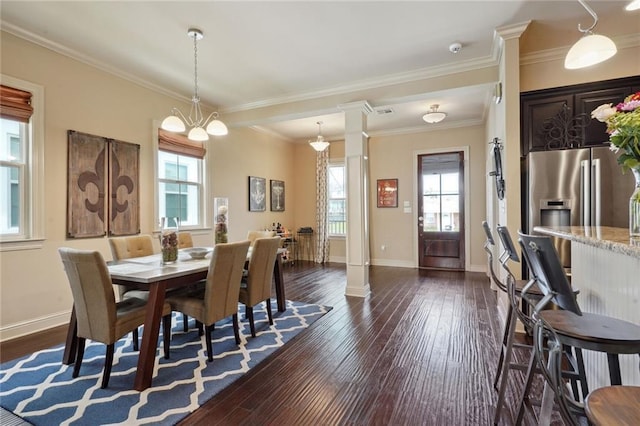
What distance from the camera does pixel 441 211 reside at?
6242 millimetres

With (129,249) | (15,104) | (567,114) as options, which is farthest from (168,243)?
(567,114)

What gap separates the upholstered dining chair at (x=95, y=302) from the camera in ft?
6.75

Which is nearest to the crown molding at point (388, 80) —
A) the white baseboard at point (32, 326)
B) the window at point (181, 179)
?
the window at point (181, 179)

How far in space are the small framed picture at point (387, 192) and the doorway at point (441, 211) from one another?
19.5 inches

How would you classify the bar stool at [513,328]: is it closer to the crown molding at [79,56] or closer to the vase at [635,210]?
the vase at [635,210]

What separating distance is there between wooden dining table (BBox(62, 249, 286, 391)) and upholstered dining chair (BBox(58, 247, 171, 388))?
16cm

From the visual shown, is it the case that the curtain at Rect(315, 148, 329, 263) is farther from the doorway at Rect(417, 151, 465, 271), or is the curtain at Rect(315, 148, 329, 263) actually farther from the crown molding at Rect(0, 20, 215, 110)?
the crown molding at Rect(0, 20, 215, 110)

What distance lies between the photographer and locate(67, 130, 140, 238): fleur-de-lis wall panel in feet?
11.0

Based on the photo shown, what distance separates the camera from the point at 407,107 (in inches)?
201

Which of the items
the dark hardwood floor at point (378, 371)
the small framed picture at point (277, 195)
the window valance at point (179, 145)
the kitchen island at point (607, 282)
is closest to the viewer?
the kitchen island at point (607, 282)

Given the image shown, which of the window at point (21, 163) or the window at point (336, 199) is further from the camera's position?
the window at point (336, 199)

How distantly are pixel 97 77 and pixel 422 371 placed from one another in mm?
4586

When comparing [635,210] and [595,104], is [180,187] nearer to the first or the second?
[635,210]

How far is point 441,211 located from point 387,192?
1181 mm
